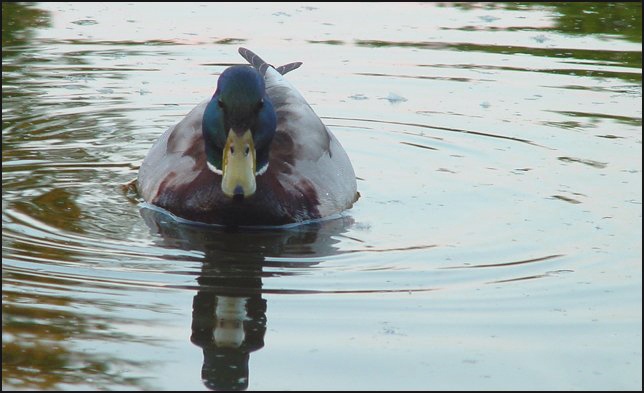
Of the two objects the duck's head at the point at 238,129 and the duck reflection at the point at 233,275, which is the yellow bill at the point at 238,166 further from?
the duck reflection at the point at 233,275

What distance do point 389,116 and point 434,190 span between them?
213cm

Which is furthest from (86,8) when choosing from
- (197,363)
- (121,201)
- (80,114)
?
(197,363)

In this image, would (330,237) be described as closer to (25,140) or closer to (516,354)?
(516,354)

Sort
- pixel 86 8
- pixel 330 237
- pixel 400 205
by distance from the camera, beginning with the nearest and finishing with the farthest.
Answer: pixel 330 237 → pixel 400 205 → pixel 86 8

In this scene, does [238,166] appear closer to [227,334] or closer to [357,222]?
[357,222]

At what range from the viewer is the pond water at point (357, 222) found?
5.69m

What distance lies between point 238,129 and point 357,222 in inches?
39.6

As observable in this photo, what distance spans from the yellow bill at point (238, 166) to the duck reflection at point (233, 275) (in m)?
0.29

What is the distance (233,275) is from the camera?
6914mm

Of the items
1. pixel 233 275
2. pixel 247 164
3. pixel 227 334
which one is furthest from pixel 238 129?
pixel 227 334

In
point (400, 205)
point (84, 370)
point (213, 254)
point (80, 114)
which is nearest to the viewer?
point (84, 370)

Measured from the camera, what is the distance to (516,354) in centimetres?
575

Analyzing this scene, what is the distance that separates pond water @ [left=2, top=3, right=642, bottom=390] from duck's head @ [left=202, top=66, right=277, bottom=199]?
0.38 meters

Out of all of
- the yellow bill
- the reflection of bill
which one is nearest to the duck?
the yellow bill
